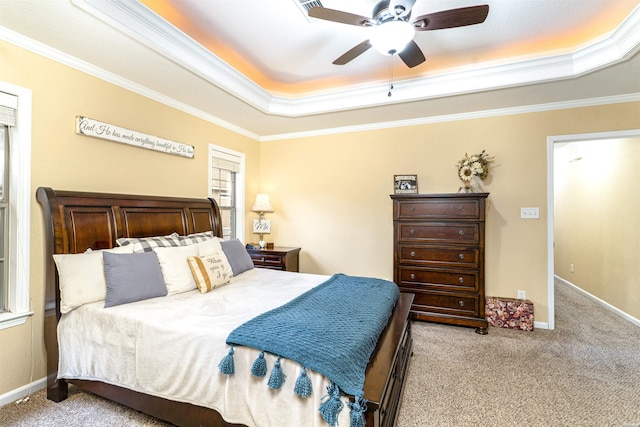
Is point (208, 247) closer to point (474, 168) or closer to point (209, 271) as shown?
point (209, 271)

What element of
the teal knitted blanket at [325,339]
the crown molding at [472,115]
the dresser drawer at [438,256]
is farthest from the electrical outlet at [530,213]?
the teal knitted blanket at [325,339]

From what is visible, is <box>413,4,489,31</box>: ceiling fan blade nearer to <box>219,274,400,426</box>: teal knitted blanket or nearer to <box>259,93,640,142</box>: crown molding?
<box>219,274,400,426</box>: teal knitted blanket

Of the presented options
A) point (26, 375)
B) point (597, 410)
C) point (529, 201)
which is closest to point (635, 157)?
point (529, 201)

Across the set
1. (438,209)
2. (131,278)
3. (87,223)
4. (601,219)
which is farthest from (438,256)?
(87,223)

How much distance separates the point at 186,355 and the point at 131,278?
83 centimetres

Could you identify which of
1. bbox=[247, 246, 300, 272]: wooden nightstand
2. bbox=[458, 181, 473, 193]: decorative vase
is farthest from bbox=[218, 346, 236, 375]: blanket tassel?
bbox=[458, 181, 473, 193]: decorative vase

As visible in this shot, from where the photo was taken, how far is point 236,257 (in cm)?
302

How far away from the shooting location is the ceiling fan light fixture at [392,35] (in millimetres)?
1794

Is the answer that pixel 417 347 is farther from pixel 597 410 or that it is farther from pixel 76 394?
pixel 76 394

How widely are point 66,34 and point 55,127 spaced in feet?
2.22

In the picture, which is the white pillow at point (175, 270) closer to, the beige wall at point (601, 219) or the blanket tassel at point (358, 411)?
the blanket tassel at point (358, 411)

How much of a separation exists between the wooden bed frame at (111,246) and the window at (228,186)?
884 mm

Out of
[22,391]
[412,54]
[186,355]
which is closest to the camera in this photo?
[186,355]

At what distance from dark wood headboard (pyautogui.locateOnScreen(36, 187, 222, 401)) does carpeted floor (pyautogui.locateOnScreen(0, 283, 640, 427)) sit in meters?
0.44
